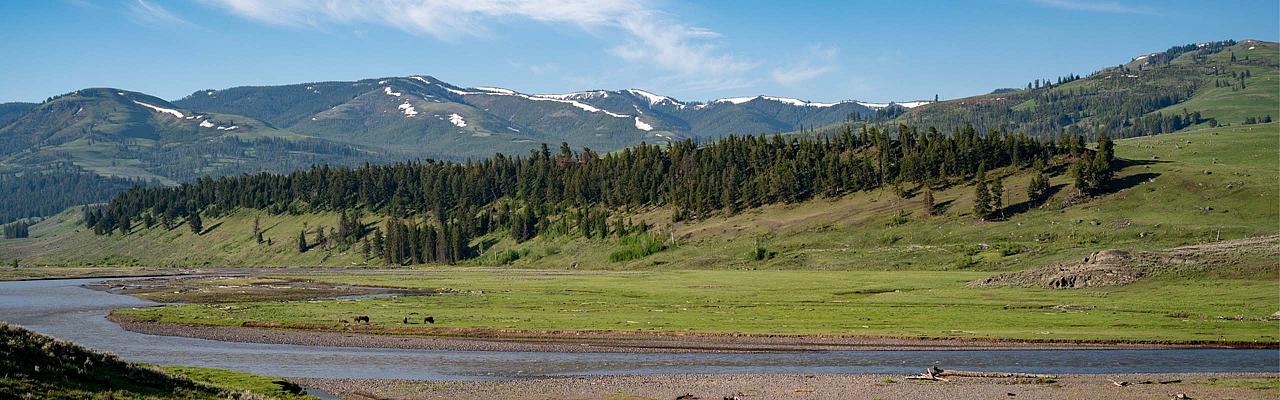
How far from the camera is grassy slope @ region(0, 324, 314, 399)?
28.5 meters

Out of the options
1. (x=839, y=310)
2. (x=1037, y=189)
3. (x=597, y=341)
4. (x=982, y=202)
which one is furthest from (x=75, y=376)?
(x=1037, y=189)

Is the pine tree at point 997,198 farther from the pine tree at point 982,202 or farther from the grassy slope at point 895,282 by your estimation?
the grassy slope at point 895,282

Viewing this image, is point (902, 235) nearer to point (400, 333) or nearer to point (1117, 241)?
point (1117, 241)

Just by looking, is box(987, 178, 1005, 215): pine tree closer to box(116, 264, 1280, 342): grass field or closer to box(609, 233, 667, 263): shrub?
box(116, 264, 1280, 342): grass field

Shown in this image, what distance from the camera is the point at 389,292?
118 meters

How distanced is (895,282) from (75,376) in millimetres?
91930

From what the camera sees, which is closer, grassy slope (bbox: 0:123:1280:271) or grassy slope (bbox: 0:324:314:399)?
grassy slope (bbox: 0:324:314:399)

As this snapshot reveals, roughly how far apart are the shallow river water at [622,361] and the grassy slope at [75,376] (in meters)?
14.5

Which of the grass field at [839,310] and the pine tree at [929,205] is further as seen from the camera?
the pine tree at [929,205]

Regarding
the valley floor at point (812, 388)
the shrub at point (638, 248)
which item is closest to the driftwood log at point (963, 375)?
the valley floor at point (812, 388)

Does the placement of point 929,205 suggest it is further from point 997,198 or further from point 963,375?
point 963,375

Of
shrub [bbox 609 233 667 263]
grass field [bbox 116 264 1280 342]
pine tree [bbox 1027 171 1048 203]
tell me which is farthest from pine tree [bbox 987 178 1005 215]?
shrub [bbox 609 233 667 263]

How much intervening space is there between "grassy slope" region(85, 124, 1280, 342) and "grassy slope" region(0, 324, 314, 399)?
36653 mm

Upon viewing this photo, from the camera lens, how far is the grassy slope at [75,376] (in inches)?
1122
